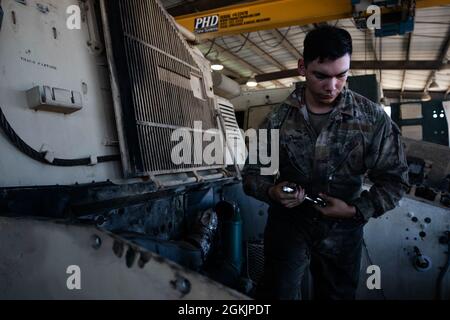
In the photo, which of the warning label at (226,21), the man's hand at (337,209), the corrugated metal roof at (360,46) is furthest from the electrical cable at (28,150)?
the corrugated metal roof at (360,46)

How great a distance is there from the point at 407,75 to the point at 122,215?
10.1 meters

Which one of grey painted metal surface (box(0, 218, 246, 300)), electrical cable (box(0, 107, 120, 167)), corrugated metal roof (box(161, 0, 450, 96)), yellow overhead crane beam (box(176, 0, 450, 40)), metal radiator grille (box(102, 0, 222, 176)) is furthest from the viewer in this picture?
corrugated metal roof (box(161, 0, 450, 96))

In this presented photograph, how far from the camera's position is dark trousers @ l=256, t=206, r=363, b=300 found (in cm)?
136

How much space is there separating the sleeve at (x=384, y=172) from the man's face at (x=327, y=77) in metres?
0.21

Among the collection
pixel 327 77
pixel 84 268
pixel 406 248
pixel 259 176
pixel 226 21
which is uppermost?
pixel 226 21

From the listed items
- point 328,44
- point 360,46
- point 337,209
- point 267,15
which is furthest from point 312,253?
point 360,46

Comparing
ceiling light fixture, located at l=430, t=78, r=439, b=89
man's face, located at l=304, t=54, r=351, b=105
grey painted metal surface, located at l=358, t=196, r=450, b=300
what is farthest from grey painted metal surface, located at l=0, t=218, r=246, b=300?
ceiling light fixture, located at l=430, t=78, r=439, b=89

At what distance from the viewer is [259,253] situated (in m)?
2.26

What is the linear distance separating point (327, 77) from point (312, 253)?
65 cm

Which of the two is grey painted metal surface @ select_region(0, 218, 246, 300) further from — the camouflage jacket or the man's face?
the man's face

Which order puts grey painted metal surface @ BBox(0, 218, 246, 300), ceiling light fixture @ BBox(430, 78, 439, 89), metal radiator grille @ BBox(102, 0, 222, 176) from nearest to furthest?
grey painted metal surface @ BBox(0, 218, 246, 300), metal radiator grille @ BBox(102, 0, 222, 176), ceiling light fixture @ BBox(430, 78, 439, 89)

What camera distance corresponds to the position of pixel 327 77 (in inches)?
48.8

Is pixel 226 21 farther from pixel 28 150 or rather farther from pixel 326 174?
pixel 28 150

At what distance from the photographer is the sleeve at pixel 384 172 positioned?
1274 millimetres
